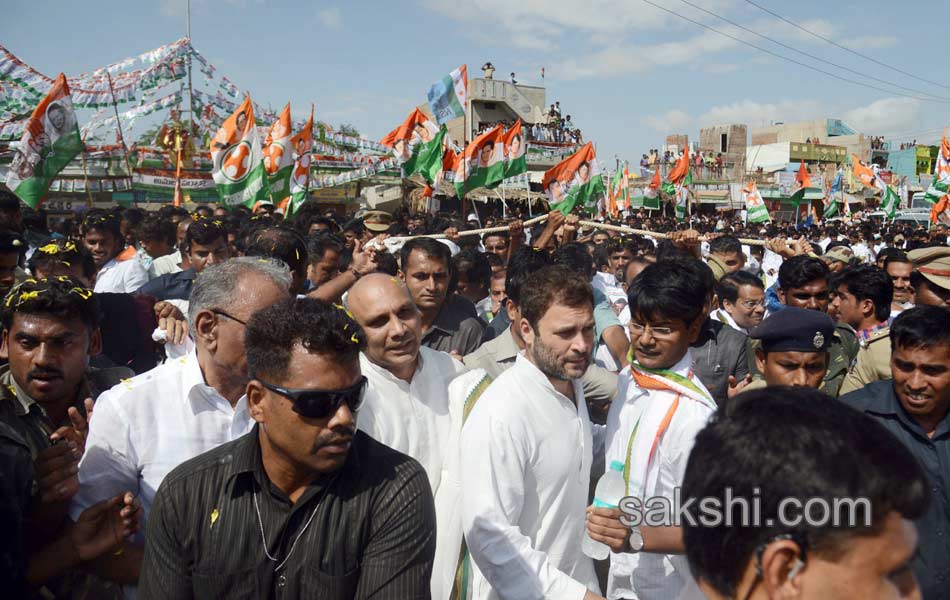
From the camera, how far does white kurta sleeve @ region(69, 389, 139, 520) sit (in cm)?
218

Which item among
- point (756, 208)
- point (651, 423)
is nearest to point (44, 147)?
point (651, 423)

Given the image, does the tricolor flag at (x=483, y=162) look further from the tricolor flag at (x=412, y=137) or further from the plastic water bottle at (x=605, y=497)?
the plastic water bottle at (x=605, y=497)

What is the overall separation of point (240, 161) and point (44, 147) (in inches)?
104

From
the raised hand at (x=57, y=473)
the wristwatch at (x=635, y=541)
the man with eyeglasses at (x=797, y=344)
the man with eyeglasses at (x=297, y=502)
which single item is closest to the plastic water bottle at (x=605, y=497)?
the wristwatch at (x=635, y=541)

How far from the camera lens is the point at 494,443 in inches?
91.2

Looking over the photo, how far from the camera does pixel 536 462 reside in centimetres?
241

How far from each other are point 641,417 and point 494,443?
596mm

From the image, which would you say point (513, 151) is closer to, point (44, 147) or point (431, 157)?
point (431, 157)

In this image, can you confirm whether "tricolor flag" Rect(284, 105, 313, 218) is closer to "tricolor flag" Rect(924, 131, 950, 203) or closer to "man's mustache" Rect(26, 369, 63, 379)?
"man's mustache" Rect(26, 369, 63, 379)

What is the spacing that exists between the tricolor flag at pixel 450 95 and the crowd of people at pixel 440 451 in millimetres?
8756

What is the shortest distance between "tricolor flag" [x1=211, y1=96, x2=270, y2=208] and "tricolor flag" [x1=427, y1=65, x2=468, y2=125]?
3.29 m

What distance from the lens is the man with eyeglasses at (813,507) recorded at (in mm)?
1066

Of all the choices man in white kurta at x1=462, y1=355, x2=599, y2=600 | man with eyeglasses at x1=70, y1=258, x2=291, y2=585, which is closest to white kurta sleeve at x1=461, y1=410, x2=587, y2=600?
man in white kurta at x1=462, y1=355, x2=599, y2=600

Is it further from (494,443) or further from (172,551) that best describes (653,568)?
(172,551)
